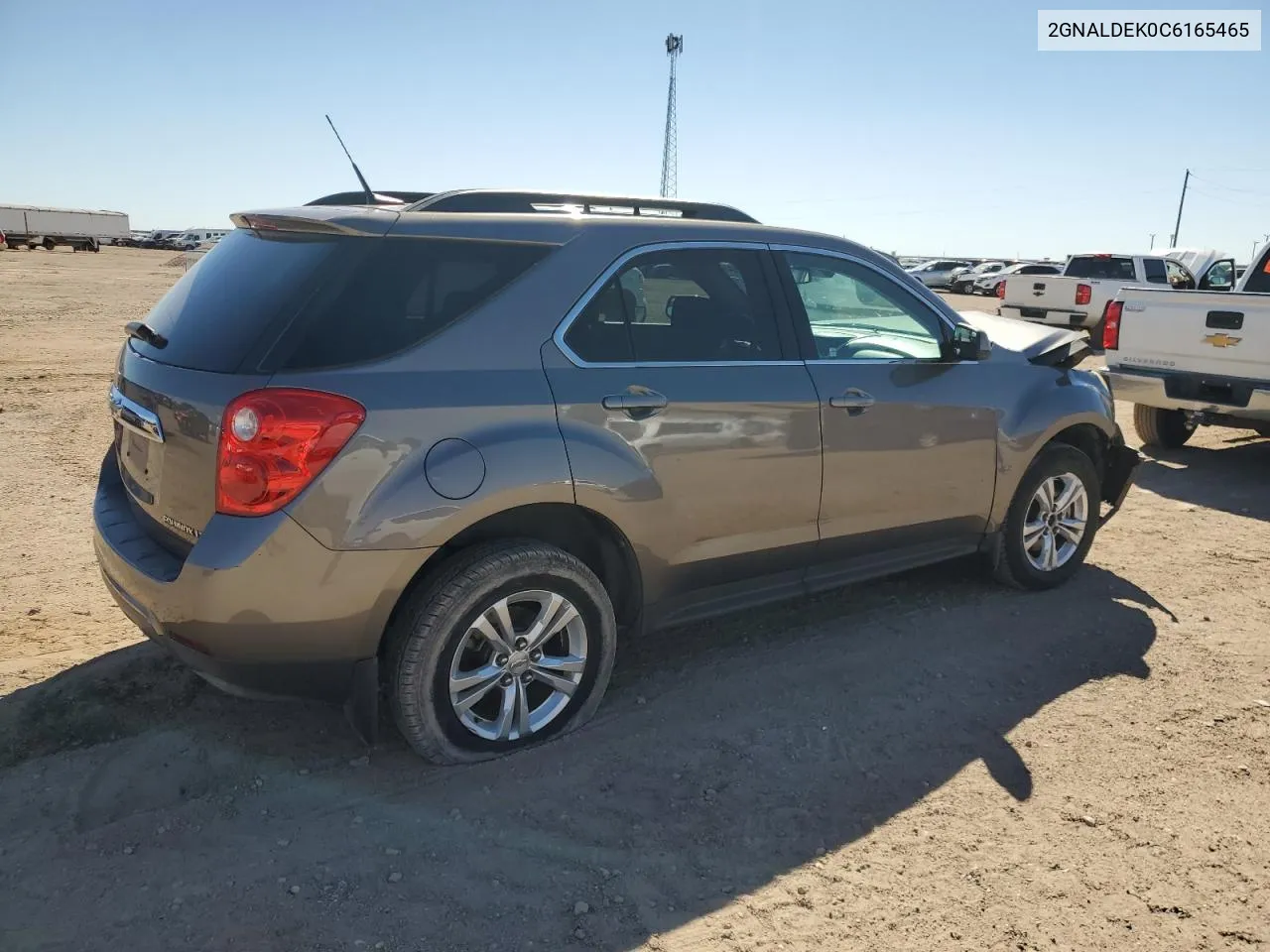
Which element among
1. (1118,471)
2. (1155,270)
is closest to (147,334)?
(1118,471)

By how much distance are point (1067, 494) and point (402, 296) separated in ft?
12.0

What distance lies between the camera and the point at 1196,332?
7738 millimetres

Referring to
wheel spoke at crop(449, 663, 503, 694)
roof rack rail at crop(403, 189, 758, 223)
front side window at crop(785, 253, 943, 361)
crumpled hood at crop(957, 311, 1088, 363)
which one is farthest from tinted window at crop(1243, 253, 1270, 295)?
Answer: wheel spoke at crop(449, 663, 503, 694)

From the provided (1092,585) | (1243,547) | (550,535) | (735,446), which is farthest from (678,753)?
(1243,547)

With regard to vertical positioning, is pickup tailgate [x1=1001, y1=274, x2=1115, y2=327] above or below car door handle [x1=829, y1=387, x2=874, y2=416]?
above

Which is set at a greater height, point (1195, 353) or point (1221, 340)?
point (1221, 340)

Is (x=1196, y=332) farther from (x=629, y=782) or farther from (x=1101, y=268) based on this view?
(x=1101, y=268)

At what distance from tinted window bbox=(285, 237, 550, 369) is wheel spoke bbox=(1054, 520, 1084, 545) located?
10.7 feet

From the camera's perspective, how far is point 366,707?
3092 millimetres

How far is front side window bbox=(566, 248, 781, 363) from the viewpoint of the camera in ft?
11.4

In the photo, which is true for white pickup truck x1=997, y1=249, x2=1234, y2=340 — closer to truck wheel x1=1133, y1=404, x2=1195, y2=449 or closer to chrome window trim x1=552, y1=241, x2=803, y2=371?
truck wheel x1=1133, y1=404, x2=1195, y2=449

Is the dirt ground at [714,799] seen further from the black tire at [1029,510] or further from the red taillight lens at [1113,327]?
the red taillight lens at [1113,327]

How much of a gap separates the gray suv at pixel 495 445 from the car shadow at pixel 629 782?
299mm

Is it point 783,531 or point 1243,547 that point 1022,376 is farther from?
point 1243,547
